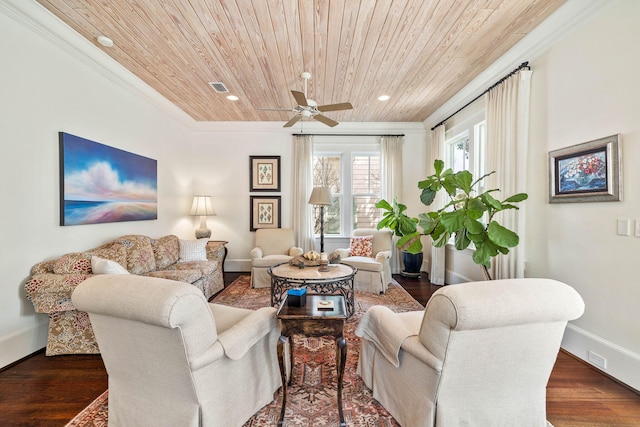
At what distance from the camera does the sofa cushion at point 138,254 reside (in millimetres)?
3199

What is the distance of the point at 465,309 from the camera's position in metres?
1.20

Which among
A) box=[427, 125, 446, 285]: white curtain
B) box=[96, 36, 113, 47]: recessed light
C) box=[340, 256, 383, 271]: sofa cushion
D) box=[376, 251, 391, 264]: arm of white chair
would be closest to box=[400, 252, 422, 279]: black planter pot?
box=[427, 125, 446, 285]: white curtain

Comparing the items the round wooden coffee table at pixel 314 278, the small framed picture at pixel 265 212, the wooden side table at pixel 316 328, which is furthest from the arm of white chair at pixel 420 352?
the small framed picture at pixel 265 212

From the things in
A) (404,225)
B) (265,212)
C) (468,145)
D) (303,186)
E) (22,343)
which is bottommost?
(22,343)

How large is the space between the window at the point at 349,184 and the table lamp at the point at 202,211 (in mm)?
2084

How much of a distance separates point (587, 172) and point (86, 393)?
4.13 m

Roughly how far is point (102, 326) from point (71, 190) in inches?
83.9

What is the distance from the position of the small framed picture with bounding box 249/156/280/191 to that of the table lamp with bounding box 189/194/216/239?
85 cm

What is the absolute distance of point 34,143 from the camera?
2490mm

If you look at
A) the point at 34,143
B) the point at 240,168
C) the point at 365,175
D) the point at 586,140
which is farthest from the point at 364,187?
the point at 34,143

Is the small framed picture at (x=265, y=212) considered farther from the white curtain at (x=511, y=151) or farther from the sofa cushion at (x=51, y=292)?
the white curtain at (x=511, y=151)

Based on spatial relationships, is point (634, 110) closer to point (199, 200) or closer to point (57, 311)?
point (57, 311)

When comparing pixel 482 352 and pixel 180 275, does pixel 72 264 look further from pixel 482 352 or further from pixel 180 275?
pixel 482 352

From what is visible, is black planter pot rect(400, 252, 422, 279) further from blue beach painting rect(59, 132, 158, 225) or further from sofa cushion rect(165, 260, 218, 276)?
blue beach painting rect(59, 132, 158, 225)
